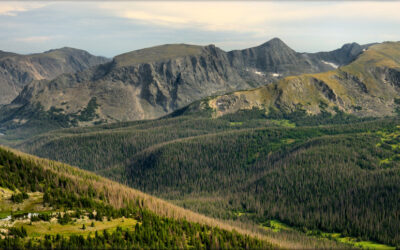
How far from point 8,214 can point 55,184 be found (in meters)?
37.0

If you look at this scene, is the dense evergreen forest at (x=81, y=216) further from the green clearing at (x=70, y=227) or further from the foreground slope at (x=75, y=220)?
the green clearing at (x=70, y=227)

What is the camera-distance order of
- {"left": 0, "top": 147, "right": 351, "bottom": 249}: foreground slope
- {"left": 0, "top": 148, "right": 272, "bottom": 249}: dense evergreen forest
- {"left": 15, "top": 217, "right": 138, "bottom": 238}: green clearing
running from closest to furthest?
{"left": 0, "top": 148, "right": 272, "bottom": 249}: dense evergreen forest → {"left": 0, "top": 147, "right": 351, "bottom": 249}: foreground slope → {"left": 15, "top": 217, "right": 138, "bottom": 238}: green clearing

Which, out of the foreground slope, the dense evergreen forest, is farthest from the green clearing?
the dense evergreen forest

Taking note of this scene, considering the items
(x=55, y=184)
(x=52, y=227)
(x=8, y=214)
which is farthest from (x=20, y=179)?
(x=52, y=227)

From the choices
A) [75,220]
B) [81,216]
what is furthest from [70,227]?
[81,216]

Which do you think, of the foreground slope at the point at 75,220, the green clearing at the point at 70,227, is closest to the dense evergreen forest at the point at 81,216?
the foreground slope at the point at 75,220

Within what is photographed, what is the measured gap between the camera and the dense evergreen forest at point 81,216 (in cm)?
12750

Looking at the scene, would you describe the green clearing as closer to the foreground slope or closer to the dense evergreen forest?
the foreground slope

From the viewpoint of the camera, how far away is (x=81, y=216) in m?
150

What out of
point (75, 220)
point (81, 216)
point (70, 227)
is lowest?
point (70, 227)

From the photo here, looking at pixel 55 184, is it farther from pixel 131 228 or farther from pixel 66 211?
pixel 131 228

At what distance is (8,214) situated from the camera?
140m

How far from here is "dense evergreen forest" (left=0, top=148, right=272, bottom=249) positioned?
127500 mm

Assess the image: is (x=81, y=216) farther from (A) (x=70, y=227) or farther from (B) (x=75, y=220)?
(A) (x=70, y=227)
